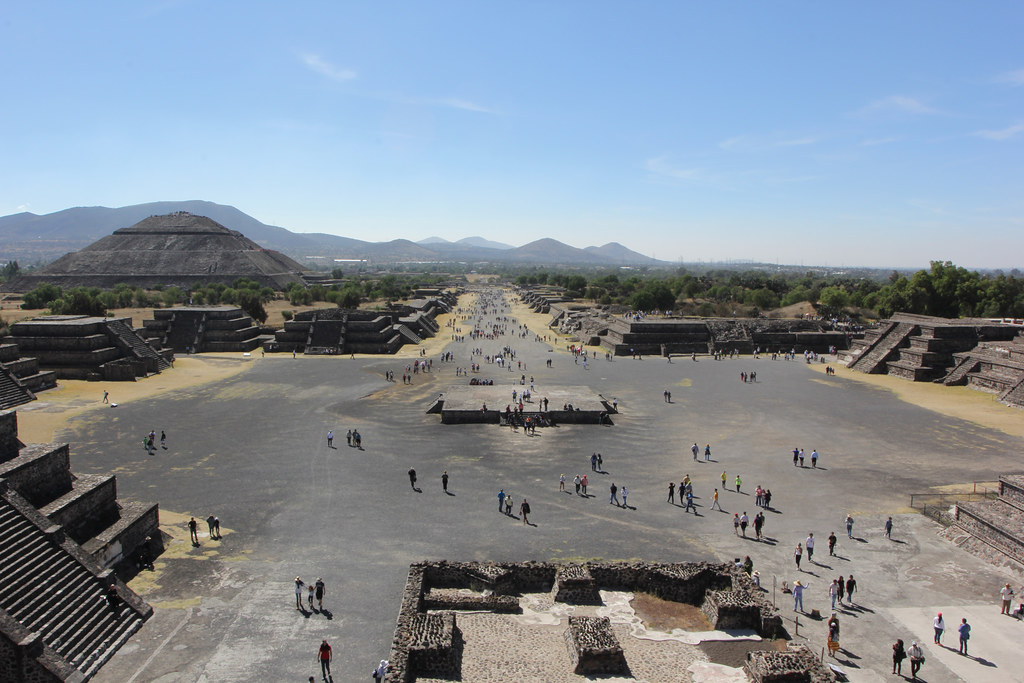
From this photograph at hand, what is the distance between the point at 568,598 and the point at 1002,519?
12.8m

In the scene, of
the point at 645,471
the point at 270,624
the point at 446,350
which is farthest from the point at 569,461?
the point at 446,350

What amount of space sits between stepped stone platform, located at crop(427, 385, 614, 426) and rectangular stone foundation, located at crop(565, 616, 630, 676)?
1797 centimetres

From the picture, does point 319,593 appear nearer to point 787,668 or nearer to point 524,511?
point 524,511

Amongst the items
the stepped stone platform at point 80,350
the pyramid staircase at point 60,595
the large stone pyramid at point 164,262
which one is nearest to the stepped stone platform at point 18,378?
the stepped stone platform at point 80,350

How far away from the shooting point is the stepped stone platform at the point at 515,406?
99.3ft

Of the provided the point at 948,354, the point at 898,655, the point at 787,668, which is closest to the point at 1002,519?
the point at 898,655

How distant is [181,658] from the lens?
11797 millimetres

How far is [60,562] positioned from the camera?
13.2 m

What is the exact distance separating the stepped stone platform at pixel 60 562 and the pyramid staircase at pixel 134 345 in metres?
29.2

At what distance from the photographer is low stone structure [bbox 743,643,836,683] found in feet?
35.9

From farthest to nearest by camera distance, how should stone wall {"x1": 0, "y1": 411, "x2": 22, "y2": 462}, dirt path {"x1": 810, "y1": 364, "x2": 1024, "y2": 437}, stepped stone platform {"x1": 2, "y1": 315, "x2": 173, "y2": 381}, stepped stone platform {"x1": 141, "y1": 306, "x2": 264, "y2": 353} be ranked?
stepped stone platform {"x1": 141, "y1": 306, "x2": 264, "y2": 353}, stepped stone platform {"x1": 2, "y1": 315, "x2": 173, "y2": 381}, dirt path {"x1": 810, "y1": 364, "x2": 1024, "y2": 437}, stone wall {"x1": 0, "y1": 411, "x2": 22, "y2": 462}

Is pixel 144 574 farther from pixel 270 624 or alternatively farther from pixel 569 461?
pixel 569 461

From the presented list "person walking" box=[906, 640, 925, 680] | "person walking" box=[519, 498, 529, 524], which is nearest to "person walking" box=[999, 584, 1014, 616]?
"person walking" box=[906, 640, 925, 680]

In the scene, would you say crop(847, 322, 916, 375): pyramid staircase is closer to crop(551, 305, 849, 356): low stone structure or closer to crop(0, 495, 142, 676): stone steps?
crop(551, 305, 849, 356): low stone structure
